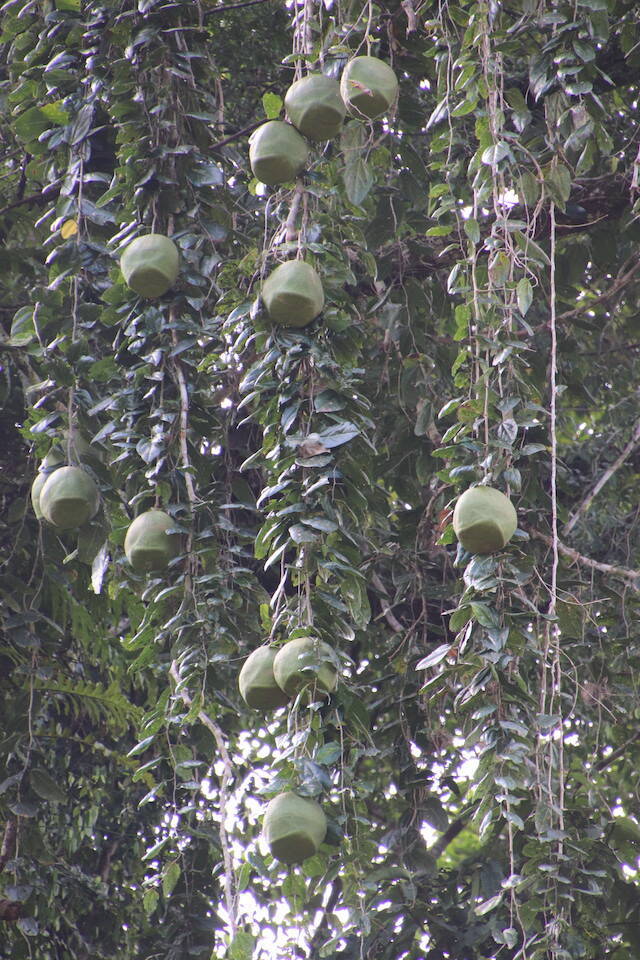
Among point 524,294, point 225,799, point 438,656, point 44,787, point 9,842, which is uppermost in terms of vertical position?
point 524,294

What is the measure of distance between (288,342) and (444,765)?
4.49 feet

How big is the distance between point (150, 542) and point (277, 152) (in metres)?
0.72

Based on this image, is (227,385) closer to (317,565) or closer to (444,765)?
(444,765)

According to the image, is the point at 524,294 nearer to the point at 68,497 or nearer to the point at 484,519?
the point at 484,519

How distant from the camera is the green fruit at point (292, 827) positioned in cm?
178

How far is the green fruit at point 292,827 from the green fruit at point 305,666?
0.17 m

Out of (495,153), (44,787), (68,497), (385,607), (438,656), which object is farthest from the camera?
(385,607)

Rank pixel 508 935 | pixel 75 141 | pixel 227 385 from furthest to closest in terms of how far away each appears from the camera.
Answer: pixel 227 385 < pixel 75 141 < pixel 508 935

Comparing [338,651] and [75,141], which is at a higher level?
[75,141]

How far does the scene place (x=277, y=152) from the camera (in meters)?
2.12

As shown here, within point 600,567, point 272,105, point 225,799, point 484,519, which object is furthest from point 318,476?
point 600,567

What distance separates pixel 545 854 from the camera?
2250 mm

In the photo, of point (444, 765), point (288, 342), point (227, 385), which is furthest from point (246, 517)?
point (288, 342)

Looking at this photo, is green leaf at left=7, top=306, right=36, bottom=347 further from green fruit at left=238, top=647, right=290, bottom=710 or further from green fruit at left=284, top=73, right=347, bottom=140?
green fruit at left=238, top=647, right=290, bottom=710
